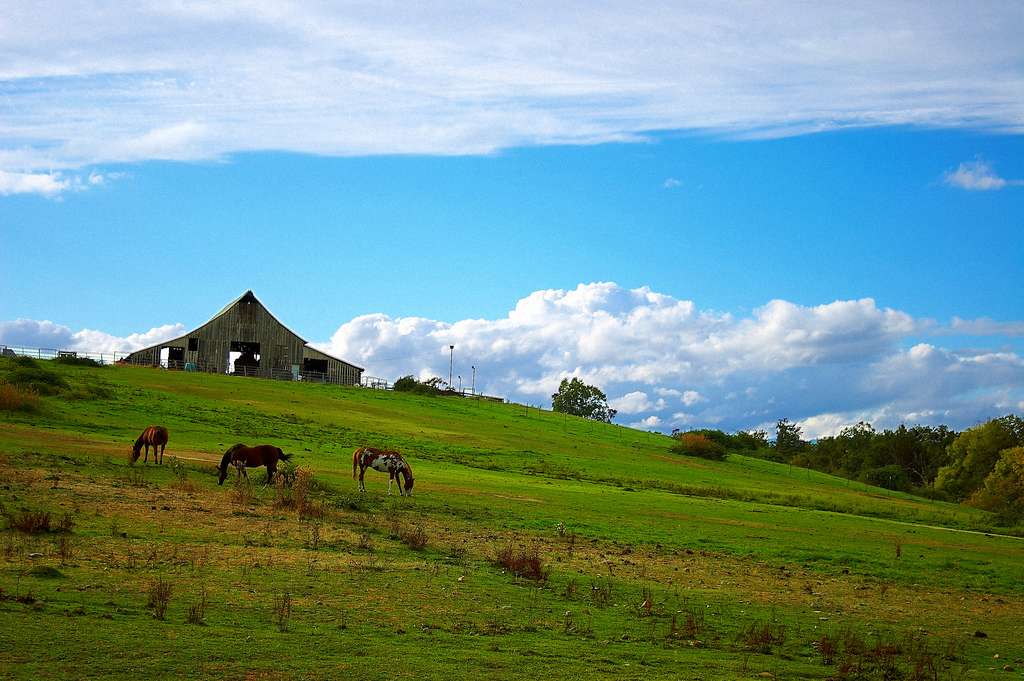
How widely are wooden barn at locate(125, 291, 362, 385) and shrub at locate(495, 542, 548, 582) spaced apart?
263 feet

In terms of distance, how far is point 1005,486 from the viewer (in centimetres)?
8162

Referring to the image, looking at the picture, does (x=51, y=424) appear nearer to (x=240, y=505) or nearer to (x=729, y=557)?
(x=240, y=505)

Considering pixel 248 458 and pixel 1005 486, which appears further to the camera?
pixel 1005 486

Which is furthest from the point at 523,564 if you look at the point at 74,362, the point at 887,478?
the point at 887,478

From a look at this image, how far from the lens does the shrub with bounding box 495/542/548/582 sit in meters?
20.8

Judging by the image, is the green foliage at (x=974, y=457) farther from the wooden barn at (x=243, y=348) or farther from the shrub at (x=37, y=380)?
the shrub at (x=37, y=380)

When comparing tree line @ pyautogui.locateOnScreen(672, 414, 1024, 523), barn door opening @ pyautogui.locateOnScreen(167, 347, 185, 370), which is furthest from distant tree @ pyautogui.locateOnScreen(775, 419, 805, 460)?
barn door opening @ pyautogui.locateOnScreen(167, 347, 185, 370)

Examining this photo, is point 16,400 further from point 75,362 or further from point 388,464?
point 75,362

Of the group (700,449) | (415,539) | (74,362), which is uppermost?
(74,362)

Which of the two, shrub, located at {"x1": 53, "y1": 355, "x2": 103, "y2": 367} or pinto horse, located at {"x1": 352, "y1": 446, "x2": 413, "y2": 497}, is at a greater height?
shrub, located at {"x1": 53, "y1": 355, "x2": 103, "y2": 367}

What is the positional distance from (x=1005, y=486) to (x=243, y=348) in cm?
7063

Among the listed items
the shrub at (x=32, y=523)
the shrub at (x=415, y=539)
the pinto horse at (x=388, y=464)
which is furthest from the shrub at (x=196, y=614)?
the pinto horse at (x=388, y=464)

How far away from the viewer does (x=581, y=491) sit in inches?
1731

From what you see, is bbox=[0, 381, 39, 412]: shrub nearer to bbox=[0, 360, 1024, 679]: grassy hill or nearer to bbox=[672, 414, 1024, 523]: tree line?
bbox=[0, 360, 1024, 679]: grassy hill
